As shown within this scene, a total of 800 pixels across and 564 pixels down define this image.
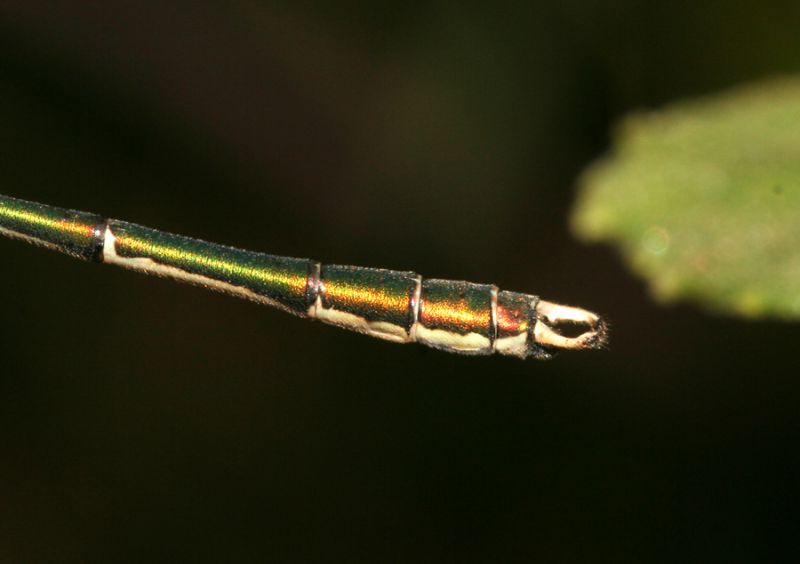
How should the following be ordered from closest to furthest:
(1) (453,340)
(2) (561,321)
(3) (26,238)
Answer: (2) (561,321), (1) (453,340), (3) (26,238)

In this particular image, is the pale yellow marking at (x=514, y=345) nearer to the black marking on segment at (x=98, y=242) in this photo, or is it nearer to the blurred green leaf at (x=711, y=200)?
the blurred green leaf at (x=711, y=200)

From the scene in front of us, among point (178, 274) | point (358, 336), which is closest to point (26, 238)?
point (178, 274)

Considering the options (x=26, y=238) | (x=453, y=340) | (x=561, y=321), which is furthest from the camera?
(x=26, y=238)

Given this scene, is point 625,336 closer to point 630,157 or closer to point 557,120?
point 630,157

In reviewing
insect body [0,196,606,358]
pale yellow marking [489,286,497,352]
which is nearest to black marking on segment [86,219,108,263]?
insect body [0,196,606,358]

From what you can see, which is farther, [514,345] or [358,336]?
[358,336]

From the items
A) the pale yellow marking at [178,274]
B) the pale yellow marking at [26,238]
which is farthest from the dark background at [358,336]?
the pale yellow marking at [178,274]

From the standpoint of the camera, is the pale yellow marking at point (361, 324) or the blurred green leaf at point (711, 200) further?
the pale yellow marking at point (361, 324)

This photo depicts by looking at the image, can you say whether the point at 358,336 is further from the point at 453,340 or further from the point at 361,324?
the point at 453,340
